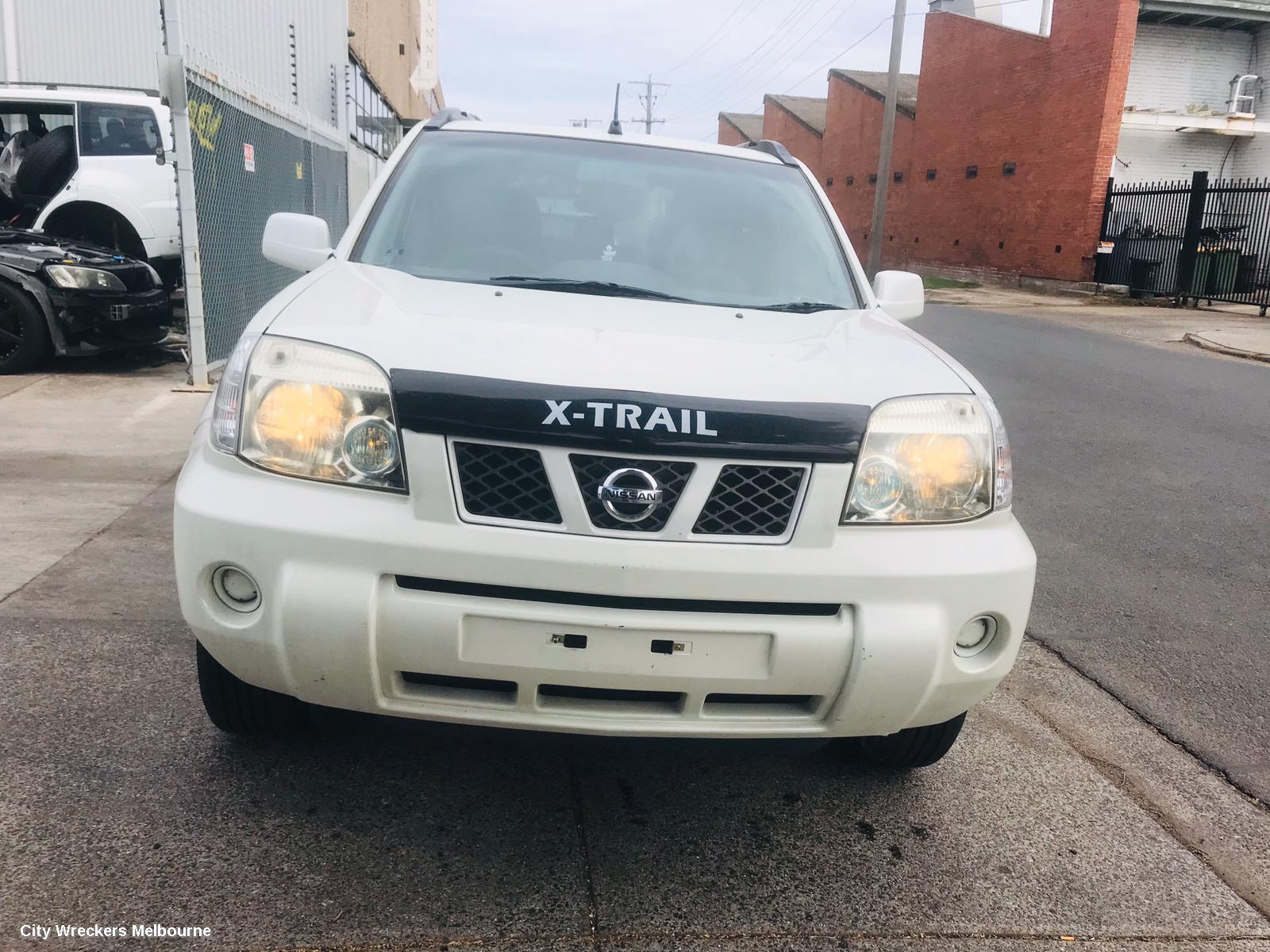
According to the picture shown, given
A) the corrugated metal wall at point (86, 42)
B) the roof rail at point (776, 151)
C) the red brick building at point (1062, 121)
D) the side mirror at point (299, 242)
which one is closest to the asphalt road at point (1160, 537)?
the roof rail at point (776, 151)

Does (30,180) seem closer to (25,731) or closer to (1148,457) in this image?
(25,731)

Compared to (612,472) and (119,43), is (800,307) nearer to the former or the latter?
(612,472)

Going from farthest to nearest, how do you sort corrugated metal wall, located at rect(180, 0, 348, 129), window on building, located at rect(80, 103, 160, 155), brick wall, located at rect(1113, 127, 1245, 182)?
brick wall, located at rect(1113, 127, 1245, 182)
corrugated metal wall, located at rect(180, 0, 348, 129)
window on building, located at rect(80, 103, 160, 155)

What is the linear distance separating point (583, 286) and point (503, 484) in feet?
3.52

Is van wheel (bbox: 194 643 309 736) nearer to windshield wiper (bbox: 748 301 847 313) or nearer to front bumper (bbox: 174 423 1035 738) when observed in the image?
front bumper (bbox: 174 423 1035 738)

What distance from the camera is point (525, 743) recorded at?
2338 millimetres

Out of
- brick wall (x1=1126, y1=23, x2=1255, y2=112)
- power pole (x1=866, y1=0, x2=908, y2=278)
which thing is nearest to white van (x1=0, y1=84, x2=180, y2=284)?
power pole (x1=866, y1=0, x2=908, y2=278)

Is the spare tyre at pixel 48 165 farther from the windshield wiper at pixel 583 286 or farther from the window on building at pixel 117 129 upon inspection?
the windshield wiper at pixel 583 286

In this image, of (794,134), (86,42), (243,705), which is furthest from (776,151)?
(794,134)

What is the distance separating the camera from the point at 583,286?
3.05m

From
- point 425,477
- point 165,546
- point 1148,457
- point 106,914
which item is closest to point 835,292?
point 425,477

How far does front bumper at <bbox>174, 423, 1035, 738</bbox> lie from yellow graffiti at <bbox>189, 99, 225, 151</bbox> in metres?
6.52

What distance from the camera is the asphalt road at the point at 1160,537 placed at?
3580 mm

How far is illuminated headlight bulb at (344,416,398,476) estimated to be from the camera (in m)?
2.17
